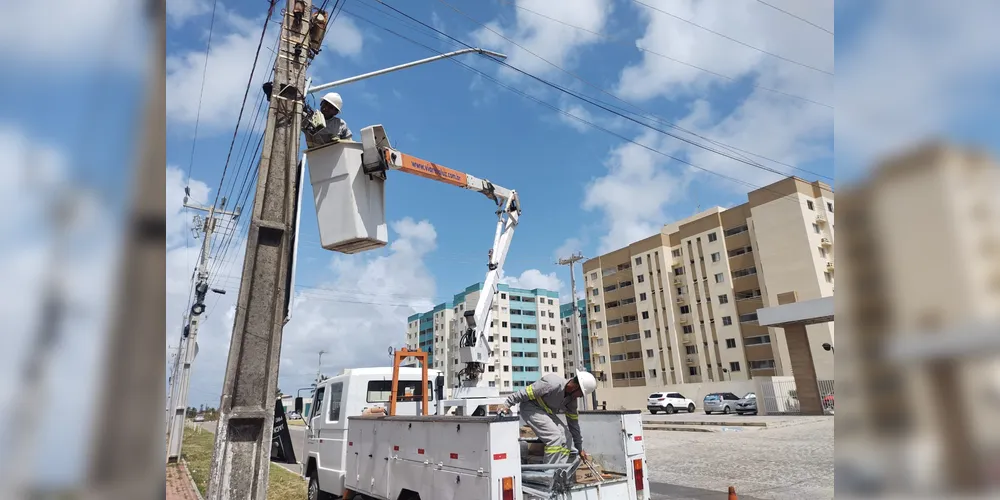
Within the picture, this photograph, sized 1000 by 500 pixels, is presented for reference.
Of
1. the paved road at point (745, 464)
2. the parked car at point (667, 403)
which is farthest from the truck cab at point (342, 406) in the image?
the parked car at point (667, 403)

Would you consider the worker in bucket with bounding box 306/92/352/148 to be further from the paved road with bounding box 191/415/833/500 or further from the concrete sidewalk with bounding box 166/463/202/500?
the concrete sidewalk with bounding box 166/463/202/500

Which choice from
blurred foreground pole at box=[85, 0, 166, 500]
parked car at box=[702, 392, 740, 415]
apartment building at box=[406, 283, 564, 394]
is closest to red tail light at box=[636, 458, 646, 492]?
blurred foreground pole at box=[85, 0, 166, 500]

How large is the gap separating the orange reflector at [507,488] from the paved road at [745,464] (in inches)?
209

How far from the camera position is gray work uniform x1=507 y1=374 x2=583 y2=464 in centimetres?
661

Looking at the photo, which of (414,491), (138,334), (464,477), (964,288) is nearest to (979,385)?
(964,288)

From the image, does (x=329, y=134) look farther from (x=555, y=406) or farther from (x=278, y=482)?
(x=278, y=482)

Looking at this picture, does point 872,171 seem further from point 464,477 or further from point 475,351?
point 475,351

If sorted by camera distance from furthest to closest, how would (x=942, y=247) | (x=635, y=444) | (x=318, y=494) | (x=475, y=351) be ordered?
(x=475, y=351) → (x=318, y=494) → (x=635, y=444) → (x=942, y=247)

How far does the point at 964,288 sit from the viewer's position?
67 centimetres

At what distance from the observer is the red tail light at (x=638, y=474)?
21.3 ft

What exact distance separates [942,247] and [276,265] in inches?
221

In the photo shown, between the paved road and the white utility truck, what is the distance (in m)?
3.52

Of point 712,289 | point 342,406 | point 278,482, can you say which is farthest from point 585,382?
point 712,289

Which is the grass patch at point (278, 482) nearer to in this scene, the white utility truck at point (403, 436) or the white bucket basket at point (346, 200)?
the white utility truck at point (403, 436)
